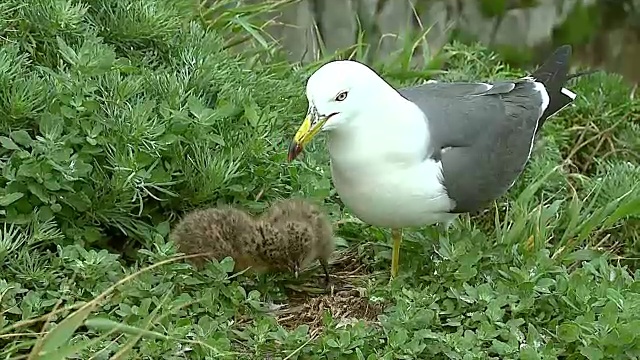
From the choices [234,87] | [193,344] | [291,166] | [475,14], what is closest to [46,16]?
[234,87]

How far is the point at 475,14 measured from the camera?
17.3 feet

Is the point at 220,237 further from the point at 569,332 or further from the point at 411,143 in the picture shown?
the point at 569,332

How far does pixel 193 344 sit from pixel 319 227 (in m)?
0.54

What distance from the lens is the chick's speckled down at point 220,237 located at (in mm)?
2543

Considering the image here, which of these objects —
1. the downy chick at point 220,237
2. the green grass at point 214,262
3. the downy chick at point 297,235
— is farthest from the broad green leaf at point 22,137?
the downy chick at point 297,235

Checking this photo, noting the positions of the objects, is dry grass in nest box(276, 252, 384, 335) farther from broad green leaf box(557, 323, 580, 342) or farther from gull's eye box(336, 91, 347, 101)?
gull's eye box(336, 91, 347, 101)

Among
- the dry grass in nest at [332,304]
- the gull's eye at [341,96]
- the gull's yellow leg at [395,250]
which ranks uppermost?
the gull's eye at [341,96]

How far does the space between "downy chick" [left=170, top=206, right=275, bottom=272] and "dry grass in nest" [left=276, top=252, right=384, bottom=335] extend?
6.3 inches

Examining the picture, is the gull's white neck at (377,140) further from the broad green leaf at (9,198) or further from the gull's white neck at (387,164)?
the broad green leaf at (9,198)

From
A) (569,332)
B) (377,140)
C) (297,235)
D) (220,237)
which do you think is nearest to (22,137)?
(220,237)

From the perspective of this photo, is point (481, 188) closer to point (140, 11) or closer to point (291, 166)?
point (291, 166)

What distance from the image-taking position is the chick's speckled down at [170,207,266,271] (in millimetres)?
2543

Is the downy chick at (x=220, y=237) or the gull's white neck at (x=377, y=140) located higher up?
the gull's white neck at (x=377, y=140)

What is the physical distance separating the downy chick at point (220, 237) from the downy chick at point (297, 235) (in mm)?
41
